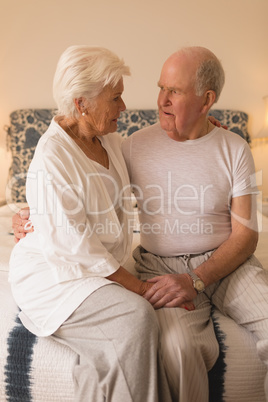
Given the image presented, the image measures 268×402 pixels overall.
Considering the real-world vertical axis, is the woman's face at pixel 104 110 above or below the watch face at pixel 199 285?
above

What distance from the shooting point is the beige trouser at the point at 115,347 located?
1.02m

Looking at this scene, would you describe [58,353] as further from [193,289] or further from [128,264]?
[128,264]

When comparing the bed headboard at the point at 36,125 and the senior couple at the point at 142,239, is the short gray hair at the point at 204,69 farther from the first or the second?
the bed headboard at the point at 36,125

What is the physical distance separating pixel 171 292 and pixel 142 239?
0.35 metres

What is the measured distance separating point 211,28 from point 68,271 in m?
2.96

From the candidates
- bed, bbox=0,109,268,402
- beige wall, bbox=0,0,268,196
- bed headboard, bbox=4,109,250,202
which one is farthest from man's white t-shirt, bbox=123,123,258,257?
beige wall, bbox=0,0,268,196

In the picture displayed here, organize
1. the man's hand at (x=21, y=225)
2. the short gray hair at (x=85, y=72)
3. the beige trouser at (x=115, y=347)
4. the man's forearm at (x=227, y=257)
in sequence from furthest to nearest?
the man's hand at (x=21, y=225), the man's forearm at (x=227, y=257), the short gray hair at (x=85, y=72), the beige trouser at (x=115, y=347)

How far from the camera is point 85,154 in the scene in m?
1.31

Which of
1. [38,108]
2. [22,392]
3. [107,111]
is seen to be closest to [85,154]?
[107,111]

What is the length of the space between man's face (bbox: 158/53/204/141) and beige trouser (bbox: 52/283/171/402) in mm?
666

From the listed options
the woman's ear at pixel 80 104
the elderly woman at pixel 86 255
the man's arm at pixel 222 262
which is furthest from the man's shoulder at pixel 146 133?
the man's arm at pixel 222 262

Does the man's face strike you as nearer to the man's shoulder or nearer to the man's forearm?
the man's shoulder

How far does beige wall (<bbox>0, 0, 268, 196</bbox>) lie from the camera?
3383 millimetres

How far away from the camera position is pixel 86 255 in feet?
3.91
